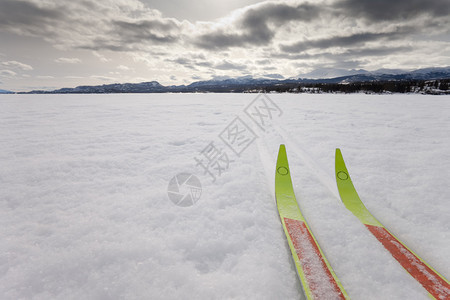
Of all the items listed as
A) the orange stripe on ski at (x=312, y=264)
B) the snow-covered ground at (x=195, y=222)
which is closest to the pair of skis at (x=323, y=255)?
the orange stripe on ski at (x=312, y=264)

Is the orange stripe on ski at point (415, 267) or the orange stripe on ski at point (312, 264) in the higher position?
the orange stripe on ski at point (312, 264)

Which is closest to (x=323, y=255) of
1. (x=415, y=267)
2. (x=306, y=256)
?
(x=306, y=256)

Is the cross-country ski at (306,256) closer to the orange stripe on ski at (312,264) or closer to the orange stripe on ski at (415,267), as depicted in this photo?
the orange stripe on ski at (312,264)

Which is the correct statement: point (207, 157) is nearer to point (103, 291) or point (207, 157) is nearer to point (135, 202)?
point (135, 202)

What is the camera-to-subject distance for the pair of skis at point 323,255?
185cm

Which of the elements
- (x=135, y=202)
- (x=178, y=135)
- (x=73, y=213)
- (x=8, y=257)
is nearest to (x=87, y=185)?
(x=73, y=213)

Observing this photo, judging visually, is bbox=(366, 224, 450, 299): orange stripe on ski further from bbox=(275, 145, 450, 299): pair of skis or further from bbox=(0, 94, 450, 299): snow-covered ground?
bbox=(0, 94, 450, 299): snow-covered ground

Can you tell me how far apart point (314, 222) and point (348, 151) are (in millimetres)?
3593

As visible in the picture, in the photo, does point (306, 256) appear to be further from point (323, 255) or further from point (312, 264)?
point (323, 255)

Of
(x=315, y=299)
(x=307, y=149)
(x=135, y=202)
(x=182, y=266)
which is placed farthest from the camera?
(x=307, y=149)

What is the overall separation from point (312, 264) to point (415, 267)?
3.83 feet

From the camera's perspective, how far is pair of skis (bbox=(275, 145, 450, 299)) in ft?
6.06

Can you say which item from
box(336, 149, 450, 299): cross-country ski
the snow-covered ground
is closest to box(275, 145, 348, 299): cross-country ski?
the snow-covered ground

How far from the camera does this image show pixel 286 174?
3.97m
